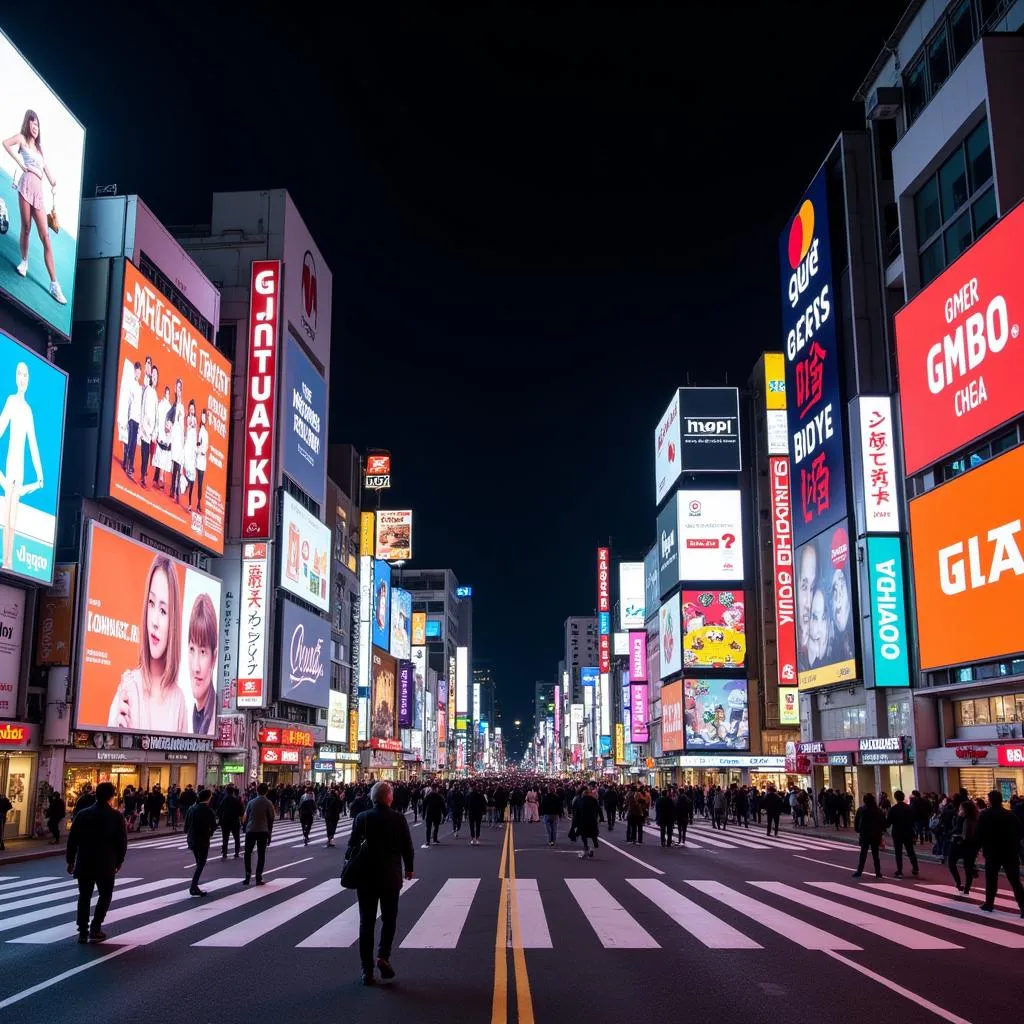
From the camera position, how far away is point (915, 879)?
20.2m

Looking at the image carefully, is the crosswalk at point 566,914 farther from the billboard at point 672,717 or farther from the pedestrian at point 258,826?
the billboard at point 672,717

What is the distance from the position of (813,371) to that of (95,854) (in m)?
44.0

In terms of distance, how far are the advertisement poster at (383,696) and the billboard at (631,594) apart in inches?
1047

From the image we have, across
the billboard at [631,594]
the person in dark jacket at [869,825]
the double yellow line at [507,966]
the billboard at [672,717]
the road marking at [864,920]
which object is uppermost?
the billboard at [631,594]

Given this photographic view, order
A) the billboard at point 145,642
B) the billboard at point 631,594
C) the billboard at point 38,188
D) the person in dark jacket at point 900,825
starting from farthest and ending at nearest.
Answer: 1. the billboard at point 631,594
2. the billboard at point 145,642
3. the billboard at point 38,188
4. the person in dark jacket at point 900,825

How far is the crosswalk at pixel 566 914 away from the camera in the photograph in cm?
1216

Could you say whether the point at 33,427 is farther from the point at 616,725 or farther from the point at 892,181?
the point at 616,725

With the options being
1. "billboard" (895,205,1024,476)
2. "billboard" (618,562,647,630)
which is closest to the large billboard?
"billboard" (895,205,1024,476)

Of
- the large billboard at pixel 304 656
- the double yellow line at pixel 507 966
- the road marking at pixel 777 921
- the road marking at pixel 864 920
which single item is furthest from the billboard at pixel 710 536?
the double yellow line at pixel 507 966

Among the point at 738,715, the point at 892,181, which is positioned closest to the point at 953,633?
the point at 892,181

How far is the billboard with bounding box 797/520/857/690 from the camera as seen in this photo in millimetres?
45031

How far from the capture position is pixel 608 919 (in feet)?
45.7

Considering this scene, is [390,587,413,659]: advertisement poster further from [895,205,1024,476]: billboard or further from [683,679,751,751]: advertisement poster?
[895,205,1024,476]: billboard

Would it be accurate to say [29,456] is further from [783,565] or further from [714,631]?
[714,631]
